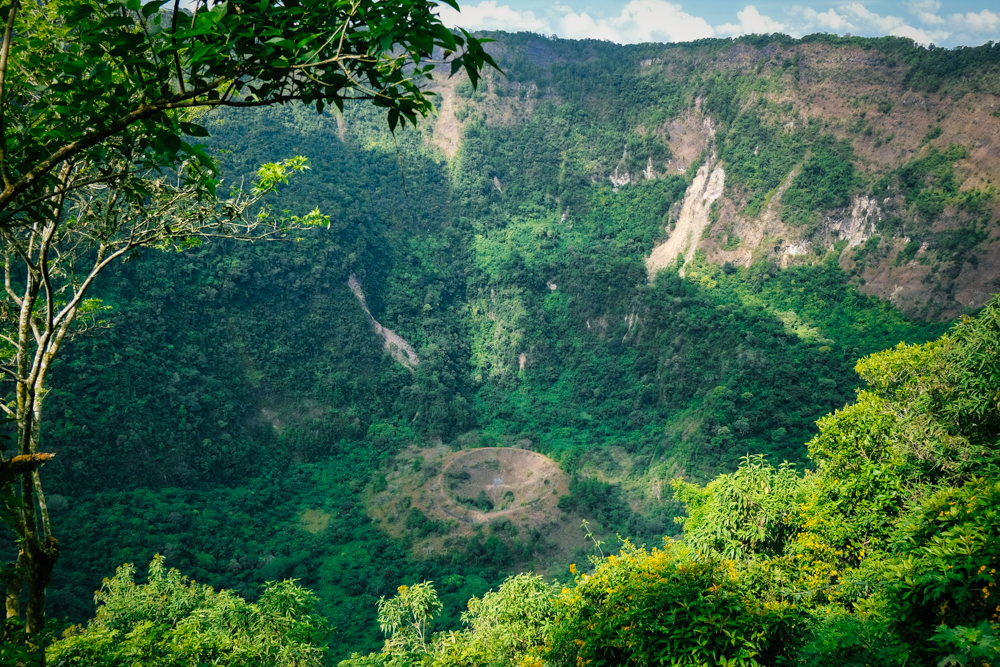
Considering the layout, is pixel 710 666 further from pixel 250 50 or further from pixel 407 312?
pixel 407 312

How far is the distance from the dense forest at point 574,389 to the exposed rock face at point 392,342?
40 cm

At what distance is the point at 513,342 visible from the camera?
4328cm

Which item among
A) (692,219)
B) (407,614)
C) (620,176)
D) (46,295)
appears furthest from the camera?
(620,176)

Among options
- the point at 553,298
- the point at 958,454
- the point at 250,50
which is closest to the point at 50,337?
the point at 250,50

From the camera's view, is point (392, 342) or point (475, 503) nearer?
point (475, 503)

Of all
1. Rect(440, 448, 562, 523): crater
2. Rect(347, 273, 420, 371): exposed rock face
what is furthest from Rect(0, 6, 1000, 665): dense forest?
Rect(440, 448, 562, 523): crater

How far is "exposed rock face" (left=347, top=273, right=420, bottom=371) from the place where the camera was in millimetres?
39812

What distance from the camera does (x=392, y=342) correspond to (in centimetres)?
4047

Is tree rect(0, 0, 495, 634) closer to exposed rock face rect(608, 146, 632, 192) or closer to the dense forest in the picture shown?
the dense forest

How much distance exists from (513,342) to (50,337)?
3977 centimetres

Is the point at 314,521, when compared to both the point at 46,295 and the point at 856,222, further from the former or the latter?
the point at 856,222

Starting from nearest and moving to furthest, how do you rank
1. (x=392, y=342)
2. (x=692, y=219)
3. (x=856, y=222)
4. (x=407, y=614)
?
1. (x=407, y=614)
2. (x=856, y=222)
3. (x=392, y=342)
4. (x=692, y=219)

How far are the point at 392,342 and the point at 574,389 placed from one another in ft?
44.6

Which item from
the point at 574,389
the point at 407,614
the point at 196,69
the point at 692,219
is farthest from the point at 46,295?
the point at 692,219
